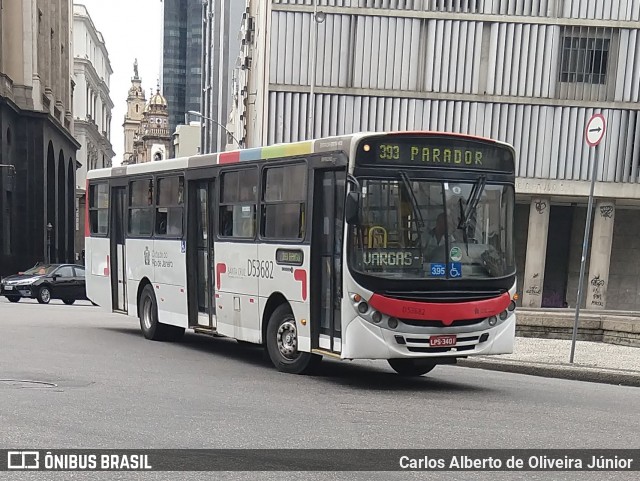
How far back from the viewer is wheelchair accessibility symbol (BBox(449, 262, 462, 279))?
10281 millimetres

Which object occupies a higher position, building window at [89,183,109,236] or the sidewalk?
building window at [89,183,109,236]

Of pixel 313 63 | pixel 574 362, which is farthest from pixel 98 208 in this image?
pixel 313 63

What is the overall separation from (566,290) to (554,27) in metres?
10.2

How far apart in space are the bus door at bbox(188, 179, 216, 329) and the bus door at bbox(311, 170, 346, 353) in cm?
299

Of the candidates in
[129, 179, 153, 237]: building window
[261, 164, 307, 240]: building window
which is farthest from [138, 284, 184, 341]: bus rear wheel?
[261, 164, 307, 240]: building window

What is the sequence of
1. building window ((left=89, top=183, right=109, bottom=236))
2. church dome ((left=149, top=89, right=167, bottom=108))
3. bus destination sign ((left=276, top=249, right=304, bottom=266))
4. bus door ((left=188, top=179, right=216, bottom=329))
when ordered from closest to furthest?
bus destination sign ((left=276, top=249, right=304, bottom=266)) → bus door ((left=188, top=179, right=216, bottom=329)) → building window ((left=89, top=183, right=109, bottom=236)) → church dome ((left=149, top=89, right=167, bottom=108))

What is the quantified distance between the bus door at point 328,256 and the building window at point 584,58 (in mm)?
24586

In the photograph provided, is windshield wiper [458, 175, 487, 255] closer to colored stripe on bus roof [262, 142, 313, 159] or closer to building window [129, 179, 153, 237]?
colored stripe on bus roof [262, 142, 313, 159]

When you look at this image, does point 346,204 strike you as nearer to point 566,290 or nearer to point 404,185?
point 404,185

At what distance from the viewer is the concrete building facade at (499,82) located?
32656 millimetres

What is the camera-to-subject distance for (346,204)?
9.91m

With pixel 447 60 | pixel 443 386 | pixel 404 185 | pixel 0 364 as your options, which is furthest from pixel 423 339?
pixel 447 60

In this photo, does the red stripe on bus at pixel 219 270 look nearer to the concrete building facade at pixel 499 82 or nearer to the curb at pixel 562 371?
the curb at pixel 562 371

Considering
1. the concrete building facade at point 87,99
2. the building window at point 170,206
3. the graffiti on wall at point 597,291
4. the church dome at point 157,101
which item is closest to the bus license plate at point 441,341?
the building window at point 170,206
